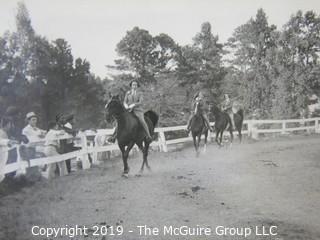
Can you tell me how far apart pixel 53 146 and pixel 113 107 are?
35.3 inches

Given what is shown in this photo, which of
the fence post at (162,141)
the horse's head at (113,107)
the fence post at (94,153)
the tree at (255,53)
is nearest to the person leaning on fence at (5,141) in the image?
the horse's head at (113,107)

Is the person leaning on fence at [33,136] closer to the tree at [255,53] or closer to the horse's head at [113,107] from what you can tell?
the horse's head at [113,107]

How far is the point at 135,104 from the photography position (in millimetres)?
4988

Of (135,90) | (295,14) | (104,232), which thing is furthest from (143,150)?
(295,14)

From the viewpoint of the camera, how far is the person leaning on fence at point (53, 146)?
4.52m

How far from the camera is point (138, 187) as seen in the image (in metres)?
4.52

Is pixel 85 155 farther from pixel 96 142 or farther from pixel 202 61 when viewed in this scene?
pixel 202 61

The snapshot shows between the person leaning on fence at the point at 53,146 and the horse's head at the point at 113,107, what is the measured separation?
597 millimetres

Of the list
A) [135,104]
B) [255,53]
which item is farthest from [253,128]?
[135,104]

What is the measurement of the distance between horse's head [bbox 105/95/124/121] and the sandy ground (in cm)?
79

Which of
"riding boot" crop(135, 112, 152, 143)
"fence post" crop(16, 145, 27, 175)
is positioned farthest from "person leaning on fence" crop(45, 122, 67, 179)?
"riding boot" crop(135, 112, 152, 143)

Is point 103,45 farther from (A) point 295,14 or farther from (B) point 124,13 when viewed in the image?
(A) point 295,14

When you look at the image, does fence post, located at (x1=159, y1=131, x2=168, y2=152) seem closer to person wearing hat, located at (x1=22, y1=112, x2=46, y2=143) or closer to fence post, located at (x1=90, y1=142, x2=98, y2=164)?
fence post, located at (x1=90, y1=142, x2=98, y2=164)

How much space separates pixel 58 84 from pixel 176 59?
1.27 metres
